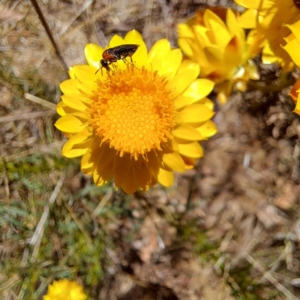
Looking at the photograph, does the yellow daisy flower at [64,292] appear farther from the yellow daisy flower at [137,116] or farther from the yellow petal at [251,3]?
the yellow petal at [251,3]

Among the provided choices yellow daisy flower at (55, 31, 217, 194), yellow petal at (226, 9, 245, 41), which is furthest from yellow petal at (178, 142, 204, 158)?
yellow petal at (226, 9, 245, 41)

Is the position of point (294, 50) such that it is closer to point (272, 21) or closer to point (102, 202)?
point (272, 21)

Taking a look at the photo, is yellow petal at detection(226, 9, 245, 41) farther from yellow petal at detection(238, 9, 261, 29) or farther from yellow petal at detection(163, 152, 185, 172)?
yellow petal at detection(163, 152, 185, 172)

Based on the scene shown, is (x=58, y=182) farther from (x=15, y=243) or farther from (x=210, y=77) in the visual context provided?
(x=210, y=77)

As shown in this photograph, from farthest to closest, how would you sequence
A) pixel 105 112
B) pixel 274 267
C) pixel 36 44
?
pixel 36 44 < pixel 274 267 < pixel 105 112

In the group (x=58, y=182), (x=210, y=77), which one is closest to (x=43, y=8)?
(x=58, y=182)

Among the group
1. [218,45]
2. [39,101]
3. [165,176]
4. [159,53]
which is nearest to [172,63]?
[159,53]
